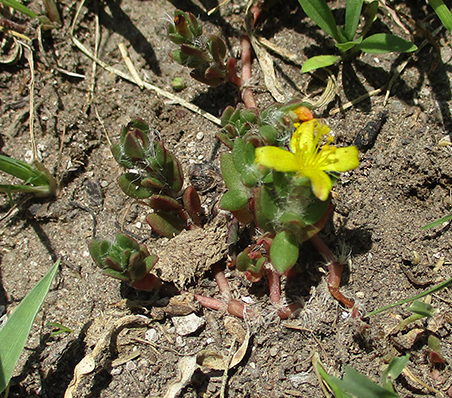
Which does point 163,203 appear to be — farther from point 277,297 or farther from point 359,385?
point 359,385

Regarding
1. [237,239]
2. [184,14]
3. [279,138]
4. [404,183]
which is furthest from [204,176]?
[404,183]

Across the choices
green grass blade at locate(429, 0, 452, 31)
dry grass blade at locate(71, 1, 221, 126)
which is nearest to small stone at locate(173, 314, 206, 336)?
dry grass blade at locate(71, 1, 221, 126)

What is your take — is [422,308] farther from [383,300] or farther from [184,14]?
[184,14]

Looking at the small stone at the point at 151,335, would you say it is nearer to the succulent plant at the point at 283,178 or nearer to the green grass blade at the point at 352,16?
the succulent plant at the point at 283,178

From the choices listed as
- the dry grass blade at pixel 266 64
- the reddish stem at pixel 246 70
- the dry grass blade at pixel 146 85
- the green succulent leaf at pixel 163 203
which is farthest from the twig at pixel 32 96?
the dry grass blade at pixel 266 64

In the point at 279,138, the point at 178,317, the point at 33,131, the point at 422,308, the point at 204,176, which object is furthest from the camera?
the point at 33,131

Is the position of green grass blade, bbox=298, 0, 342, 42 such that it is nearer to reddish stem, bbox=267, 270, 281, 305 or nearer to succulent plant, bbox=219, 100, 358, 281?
succulent plant, bbox=219, 100, 358, 281

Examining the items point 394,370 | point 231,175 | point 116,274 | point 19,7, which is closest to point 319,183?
point 231,175
